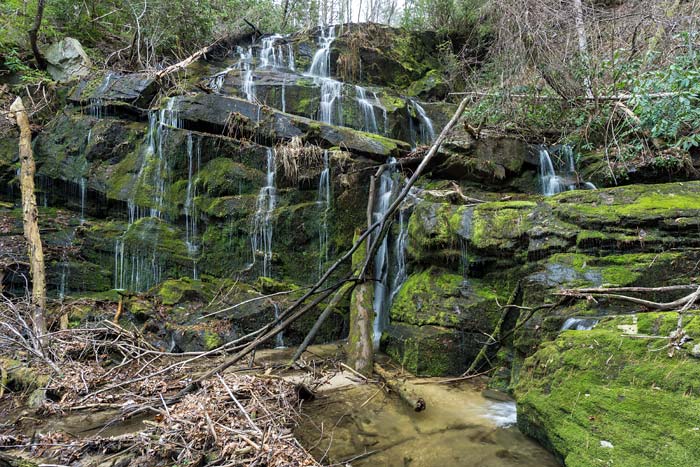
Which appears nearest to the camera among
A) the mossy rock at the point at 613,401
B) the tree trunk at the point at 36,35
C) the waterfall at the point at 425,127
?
the mossy rock at the point at 613,401

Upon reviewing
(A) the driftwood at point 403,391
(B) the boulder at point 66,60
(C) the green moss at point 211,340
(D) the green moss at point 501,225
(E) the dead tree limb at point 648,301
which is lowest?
(C) the green moss at point 211,340

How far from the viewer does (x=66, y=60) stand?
12680 millimetres

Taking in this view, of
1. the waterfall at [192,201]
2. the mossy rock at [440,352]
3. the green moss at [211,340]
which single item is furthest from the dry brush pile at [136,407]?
the waterfall at [192,201]

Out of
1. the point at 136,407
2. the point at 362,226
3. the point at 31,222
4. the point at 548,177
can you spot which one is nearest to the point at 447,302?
the point at 362,226

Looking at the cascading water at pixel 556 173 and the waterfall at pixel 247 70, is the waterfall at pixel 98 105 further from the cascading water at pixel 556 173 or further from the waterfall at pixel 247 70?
the cascading water at pixel 556 173

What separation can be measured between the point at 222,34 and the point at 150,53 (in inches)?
130

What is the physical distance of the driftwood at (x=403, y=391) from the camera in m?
4.25

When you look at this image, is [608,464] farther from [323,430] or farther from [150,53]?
[150,53]

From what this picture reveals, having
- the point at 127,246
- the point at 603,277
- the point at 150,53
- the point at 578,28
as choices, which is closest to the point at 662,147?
the point at 578,28

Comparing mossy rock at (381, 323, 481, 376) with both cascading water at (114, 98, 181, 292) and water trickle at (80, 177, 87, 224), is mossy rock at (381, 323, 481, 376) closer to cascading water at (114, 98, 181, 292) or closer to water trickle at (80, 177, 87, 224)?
cascading water at (114, 98, 181, 292)

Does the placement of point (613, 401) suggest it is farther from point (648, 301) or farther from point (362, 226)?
point (362, 226)

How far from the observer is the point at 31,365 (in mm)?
4820

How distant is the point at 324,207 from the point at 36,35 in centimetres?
1015

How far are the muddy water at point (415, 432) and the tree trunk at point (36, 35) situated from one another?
12.4 m
